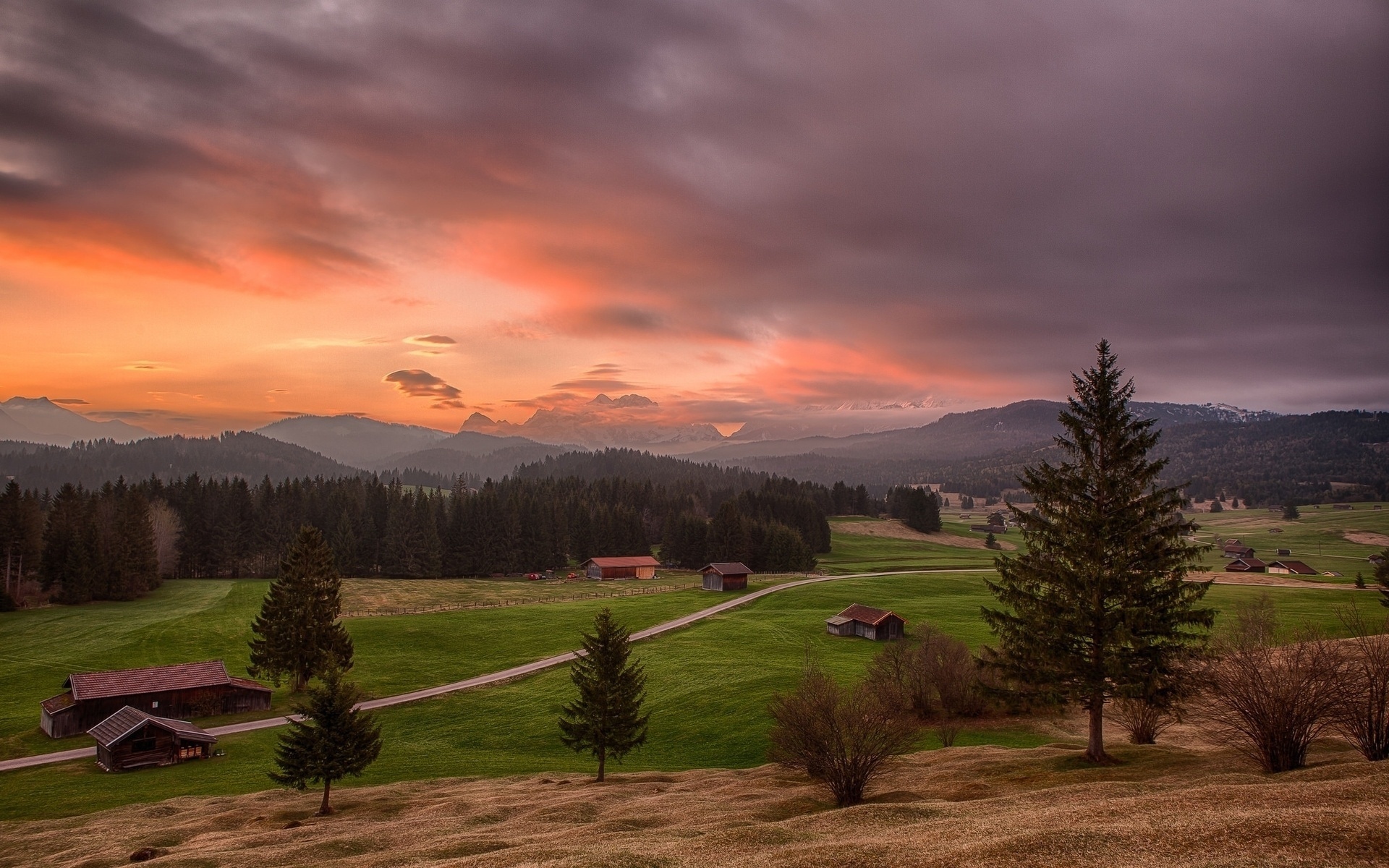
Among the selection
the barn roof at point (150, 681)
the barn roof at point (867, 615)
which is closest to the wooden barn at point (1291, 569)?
the barn roof at point (867, 615)

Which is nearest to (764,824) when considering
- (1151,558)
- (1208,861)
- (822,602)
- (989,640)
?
(1208,861)

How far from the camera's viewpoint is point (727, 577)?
360 ft

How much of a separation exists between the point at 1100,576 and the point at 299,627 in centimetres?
6307

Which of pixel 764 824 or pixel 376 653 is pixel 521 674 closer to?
pixel 376 653

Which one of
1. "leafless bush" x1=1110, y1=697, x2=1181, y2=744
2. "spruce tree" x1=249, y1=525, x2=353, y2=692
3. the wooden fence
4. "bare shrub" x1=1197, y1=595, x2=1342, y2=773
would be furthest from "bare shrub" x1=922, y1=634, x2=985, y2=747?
the wooden fence

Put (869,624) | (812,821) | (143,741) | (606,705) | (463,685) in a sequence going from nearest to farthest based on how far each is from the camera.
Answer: (812,821), (606,705), (143,741), (463,685), (869,624)

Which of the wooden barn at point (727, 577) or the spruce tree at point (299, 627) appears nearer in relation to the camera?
the spruce tree at point (299, 627)

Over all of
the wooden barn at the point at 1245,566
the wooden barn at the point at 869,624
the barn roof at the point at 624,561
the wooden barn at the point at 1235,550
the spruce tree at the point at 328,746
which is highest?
the spruce tree at the point at 328,746

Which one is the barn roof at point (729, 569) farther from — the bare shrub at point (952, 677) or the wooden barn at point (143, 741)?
the wooden barn at point (143, 741)

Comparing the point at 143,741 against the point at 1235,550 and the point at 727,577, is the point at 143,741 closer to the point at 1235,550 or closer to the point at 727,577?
the point at 727,577

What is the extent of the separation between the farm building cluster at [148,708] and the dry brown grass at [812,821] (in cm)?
1168

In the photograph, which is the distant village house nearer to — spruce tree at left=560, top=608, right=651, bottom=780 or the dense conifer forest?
the dense conifer forest

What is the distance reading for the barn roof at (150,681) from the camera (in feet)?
172

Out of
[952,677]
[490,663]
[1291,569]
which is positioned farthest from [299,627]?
[1291,569]
